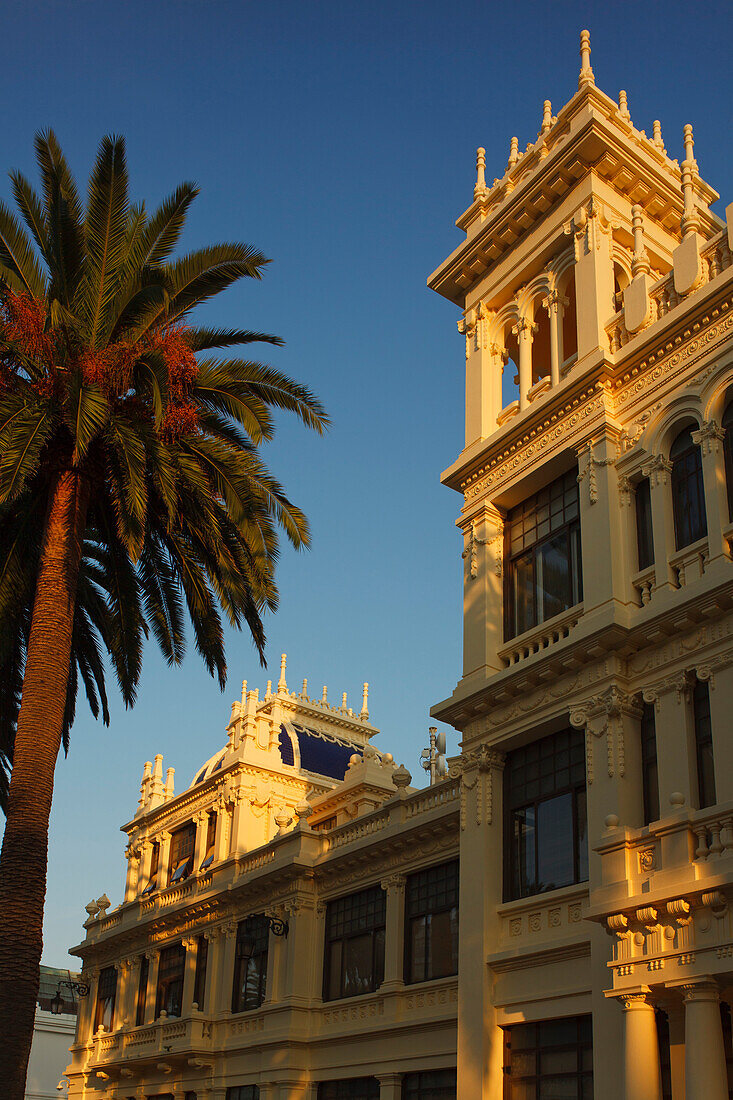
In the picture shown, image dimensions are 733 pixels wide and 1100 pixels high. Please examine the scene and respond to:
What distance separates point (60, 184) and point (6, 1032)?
43.7ft

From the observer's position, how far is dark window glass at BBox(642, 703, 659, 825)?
1681 centimetres

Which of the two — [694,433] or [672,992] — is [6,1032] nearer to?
[672,992]

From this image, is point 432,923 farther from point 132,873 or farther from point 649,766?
point 132,873

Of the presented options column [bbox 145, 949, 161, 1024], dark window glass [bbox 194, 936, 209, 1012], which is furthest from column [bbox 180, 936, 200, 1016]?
column [bbox 145, 949, 161, 1024]

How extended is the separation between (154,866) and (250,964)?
32.5 feet

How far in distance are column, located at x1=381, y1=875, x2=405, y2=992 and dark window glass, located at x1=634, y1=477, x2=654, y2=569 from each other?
11208mm

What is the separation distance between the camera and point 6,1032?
14820 mm

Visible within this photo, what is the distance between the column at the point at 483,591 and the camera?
68.4ft

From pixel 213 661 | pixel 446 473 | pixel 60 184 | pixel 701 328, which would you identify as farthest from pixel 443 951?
pixel 60 184

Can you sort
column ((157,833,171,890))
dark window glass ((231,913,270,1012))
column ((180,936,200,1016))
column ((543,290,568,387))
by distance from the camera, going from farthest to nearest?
column ((157,833,171,890))
column ((180,936,200,1016))
dark window glass ((231,913,270,1012))
column ((543,290,568,387))

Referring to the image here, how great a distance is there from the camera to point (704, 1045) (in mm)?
12461

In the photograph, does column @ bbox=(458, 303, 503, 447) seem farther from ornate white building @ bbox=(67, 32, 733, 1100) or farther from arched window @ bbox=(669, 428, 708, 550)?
arched window @ bbox=(669, 428, 708, 550)

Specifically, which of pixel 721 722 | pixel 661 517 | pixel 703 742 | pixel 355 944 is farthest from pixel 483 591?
pixel 355 944

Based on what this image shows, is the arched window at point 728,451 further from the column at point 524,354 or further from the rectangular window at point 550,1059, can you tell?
the rectangular window at point 550,1059
